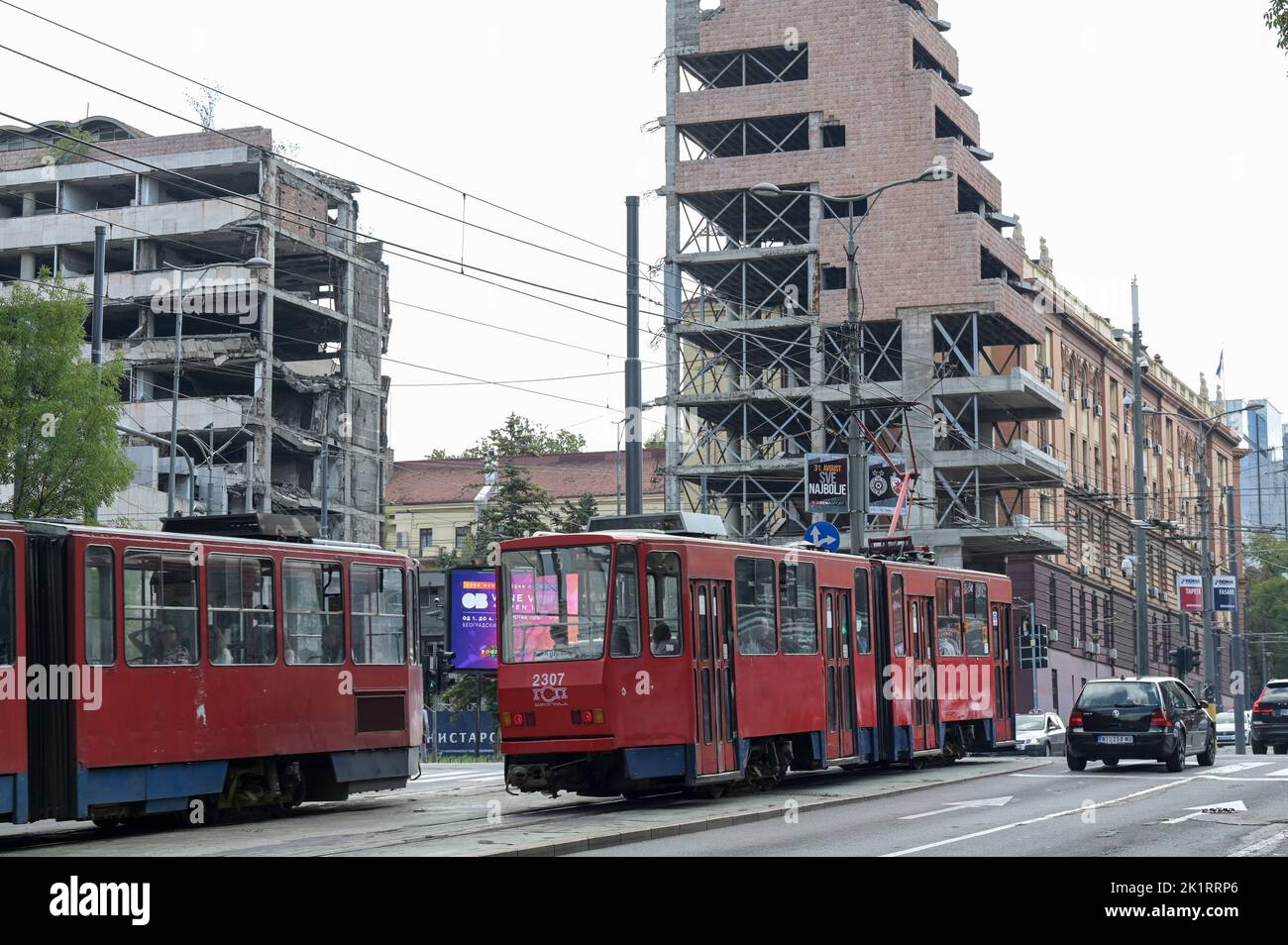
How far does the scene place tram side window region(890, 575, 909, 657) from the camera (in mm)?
26969

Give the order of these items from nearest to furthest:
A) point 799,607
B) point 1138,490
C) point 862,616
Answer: point 799,607, point 862,616, point 1138,490

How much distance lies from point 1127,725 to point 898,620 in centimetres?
417

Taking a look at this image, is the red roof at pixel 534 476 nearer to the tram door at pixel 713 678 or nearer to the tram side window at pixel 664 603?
the tram door at pixel 713 678

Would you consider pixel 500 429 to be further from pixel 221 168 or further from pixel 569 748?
pixel 569 748

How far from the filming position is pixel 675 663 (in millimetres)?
20734

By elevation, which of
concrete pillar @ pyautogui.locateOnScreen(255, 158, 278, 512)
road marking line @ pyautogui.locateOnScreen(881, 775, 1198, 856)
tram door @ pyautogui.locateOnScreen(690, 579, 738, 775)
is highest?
concrete pillar @ pyautogui.locateOnScreen(255, 158, 278, 512)

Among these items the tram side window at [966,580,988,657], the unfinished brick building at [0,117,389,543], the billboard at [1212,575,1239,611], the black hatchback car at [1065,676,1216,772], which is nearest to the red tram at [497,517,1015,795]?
the black hatchback car at [1065,676,1216,772]

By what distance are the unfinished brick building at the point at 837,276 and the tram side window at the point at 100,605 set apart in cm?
4739

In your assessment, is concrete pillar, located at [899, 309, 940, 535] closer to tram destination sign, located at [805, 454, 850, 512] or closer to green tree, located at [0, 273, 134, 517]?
tram destination sign, located at [805, 454, 850, 512]

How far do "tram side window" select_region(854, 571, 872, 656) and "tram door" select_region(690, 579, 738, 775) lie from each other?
426 centimetres

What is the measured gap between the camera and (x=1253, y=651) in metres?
118

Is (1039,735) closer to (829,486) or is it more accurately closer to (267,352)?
(829,486)

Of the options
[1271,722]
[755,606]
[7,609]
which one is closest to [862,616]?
[755,606]

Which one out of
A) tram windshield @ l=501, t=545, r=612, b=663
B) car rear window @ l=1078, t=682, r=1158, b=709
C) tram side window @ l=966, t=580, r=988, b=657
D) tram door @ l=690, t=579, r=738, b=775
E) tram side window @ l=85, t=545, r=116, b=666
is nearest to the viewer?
tram side window @ l=85, t=545, r=116, b=666
